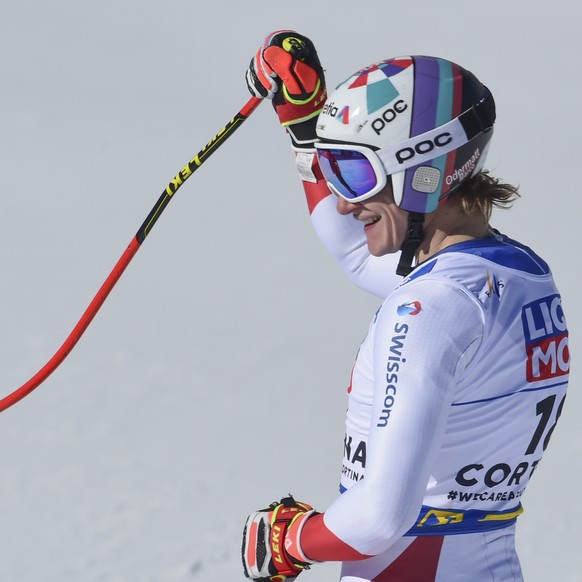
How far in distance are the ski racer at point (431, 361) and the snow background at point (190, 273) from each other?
4.26 m

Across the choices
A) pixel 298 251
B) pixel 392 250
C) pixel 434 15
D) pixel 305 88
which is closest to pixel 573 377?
pixel 298 251

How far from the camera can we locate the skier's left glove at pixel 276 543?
253cm

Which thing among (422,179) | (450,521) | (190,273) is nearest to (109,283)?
(422,179)

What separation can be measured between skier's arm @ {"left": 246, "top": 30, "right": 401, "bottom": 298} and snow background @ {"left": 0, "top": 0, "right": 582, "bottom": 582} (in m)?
→ 3.69

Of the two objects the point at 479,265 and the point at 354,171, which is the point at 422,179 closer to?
the point at 354,171

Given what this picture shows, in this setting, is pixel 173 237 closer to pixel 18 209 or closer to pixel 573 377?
pixel 18 209

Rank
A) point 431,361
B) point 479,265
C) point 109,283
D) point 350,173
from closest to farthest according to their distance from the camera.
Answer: point 431,361
point 479,265
point 350,173
point 109,283

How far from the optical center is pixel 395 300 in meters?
2.35

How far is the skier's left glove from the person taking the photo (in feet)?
8.30

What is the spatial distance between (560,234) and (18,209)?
5708 mm

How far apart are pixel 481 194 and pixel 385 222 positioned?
273 mm

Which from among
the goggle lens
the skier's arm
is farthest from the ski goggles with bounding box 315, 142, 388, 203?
the skier's arm

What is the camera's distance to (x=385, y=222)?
2691mm

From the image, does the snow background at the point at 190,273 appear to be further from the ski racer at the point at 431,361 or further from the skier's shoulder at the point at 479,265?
the skier's shoulder at the point at 479,265
